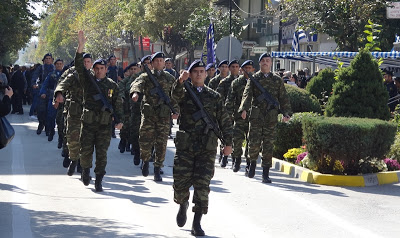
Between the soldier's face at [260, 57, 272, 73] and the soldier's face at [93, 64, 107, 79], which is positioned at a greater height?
the soldier's face at [260, 57, 272, 73]

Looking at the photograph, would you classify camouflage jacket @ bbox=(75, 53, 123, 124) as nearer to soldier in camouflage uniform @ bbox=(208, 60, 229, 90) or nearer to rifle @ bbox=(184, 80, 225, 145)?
rifle @ bbox=(184, 80, 225, 145)

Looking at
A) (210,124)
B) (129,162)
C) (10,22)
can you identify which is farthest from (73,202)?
(10,22)

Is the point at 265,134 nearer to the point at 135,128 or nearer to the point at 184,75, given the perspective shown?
the point at 135,128

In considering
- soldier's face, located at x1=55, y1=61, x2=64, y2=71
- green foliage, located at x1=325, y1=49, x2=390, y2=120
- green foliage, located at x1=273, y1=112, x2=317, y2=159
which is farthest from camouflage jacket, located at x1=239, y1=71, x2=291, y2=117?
soldier's face, located at x1=55, y1=61, x2=64, y2=71

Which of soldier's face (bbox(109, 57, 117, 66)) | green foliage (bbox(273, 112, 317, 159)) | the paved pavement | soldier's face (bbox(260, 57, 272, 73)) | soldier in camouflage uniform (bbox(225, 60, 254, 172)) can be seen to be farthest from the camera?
soldier's face (bbox(109, 57, 117, 66))

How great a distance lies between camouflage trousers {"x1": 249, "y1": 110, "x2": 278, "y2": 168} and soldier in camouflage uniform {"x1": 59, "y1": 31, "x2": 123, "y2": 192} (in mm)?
2331

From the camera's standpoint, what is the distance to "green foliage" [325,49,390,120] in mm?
14055

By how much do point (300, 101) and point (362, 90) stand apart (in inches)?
102

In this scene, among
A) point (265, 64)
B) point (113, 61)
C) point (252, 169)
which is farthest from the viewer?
point (113, 61)

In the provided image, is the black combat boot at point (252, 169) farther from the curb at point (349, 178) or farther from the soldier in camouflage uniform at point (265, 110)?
the curb at point (349, 178)

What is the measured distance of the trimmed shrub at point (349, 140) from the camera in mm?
12312

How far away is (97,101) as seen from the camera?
11.3 metres

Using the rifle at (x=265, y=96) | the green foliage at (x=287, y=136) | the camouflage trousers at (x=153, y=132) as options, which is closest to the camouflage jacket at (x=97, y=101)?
the camouflage trousers at (x=153, y=132)

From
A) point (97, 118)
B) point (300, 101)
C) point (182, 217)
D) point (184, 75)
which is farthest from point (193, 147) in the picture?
point (300, 101)
